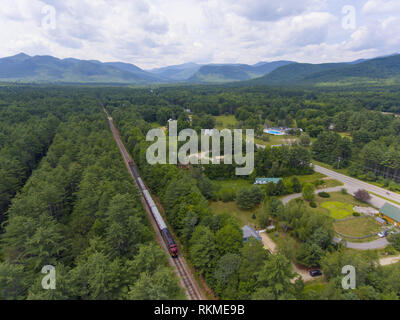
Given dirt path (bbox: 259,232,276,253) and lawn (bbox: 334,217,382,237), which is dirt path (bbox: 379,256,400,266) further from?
dirt path (bbox: 259,232,276,253)

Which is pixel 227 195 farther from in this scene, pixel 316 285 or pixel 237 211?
pixel 316 285

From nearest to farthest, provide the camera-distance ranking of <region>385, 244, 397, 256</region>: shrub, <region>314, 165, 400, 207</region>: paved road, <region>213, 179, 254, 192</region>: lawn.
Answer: <region>385, 244, 397, 256</region>: shrub < <region>314, 165, 400, 207</region>: paved road < <region>213, 179, 254, 192</region>: lawn

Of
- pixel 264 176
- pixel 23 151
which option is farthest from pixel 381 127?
pixel 23 151

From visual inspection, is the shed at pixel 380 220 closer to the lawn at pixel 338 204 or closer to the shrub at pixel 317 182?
the lawn at pixel 338 204

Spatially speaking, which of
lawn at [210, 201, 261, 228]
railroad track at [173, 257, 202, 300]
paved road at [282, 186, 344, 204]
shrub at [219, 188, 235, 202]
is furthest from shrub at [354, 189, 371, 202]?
railroad track at [173, 257, 202, 300]

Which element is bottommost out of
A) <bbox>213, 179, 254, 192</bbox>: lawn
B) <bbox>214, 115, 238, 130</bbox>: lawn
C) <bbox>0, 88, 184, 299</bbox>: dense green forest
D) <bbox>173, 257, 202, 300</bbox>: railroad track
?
<bbox>213, 179, 254, 192</bbox>: lawn

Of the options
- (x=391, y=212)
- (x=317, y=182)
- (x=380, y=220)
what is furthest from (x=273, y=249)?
(x=317, y=182)
